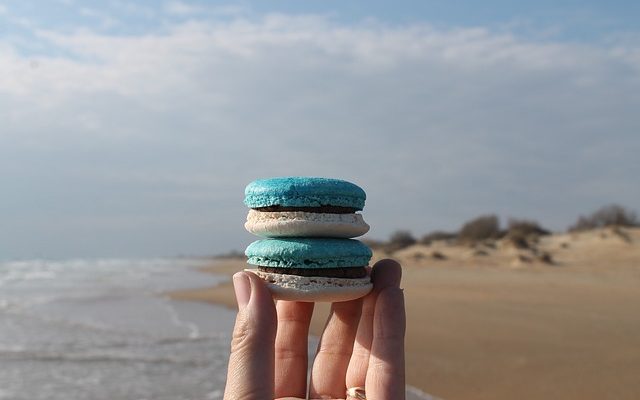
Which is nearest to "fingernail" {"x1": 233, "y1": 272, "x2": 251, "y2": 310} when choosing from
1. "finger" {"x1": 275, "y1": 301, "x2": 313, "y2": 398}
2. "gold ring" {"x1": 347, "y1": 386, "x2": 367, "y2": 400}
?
"finger" {"x1": 275, "y1": 301, "x2": 313, "y2": 398}

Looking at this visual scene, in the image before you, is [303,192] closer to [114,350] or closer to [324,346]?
[324,346]

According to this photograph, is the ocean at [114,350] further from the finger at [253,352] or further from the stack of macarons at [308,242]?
the finger at [253,352]

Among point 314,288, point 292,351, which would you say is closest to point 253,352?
point 314,288

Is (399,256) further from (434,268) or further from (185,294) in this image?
(185,294)

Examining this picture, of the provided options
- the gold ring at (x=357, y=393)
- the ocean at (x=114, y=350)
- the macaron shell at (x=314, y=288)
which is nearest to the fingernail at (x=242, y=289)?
the macaron shell at (x=314, y=288)

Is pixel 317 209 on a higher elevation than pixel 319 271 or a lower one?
higher

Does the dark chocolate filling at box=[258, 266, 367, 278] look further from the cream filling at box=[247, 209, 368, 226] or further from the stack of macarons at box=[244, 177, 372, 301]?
the cream filling at box=[247, 209, 368, 226]

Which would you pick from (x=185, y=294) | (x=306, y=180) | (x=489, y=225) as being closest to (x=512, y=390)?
(x=306, y=180)
